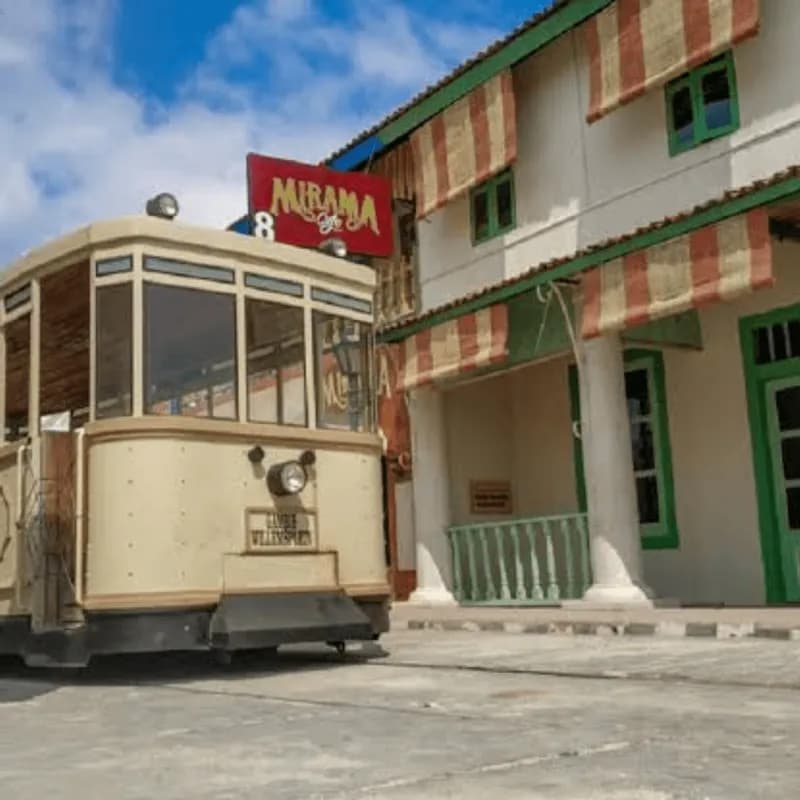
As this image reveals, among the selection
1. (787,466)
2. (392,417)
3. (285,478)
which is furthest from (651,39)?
(285,478)

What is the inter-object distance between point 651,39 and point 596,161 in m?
1.53

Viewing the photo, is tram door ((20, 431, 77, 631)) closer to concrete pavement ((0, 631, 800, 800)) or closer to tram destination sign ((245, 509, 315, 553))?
concrete pavement ((0, 631, 800, 800))

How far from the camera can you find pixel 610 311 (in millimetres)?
9812

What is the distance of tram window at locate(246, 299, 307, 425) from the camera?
690 centimetres

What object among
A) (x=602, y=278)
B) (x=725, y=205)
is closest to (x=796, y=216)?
(x=725, y=205)

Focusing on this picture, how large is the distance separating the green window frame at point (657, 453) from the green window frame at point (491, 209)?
6.77 ft

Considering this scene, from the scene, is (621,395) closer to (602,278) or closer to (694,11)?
(602,278)

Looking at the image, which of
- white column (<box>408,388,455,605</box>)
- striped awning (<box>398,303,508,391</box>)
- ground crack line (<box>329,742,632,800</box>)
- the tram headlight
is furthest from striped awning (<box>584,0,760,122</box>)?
ground crack line (<box>329,742,632,800</box>)

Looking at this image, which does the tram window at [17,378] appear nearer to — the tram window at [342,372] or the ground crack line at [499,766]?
the tram window at [342,372]

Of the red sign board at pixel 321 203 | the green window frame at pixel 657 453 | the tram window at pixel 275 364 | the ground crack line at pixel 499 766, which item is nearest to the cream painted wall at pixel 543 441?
the green window frame at pixel 657 453

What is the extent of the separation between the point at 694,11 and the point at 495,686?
22.4ft

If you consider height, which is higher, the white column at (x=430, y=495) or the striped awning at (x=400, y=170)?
the striped awning at (x=400, y=170)

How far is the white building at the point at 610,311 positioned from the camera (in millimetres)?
9773

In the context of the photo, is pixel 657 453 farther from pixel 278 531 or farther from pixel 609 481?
pixel 278 531
